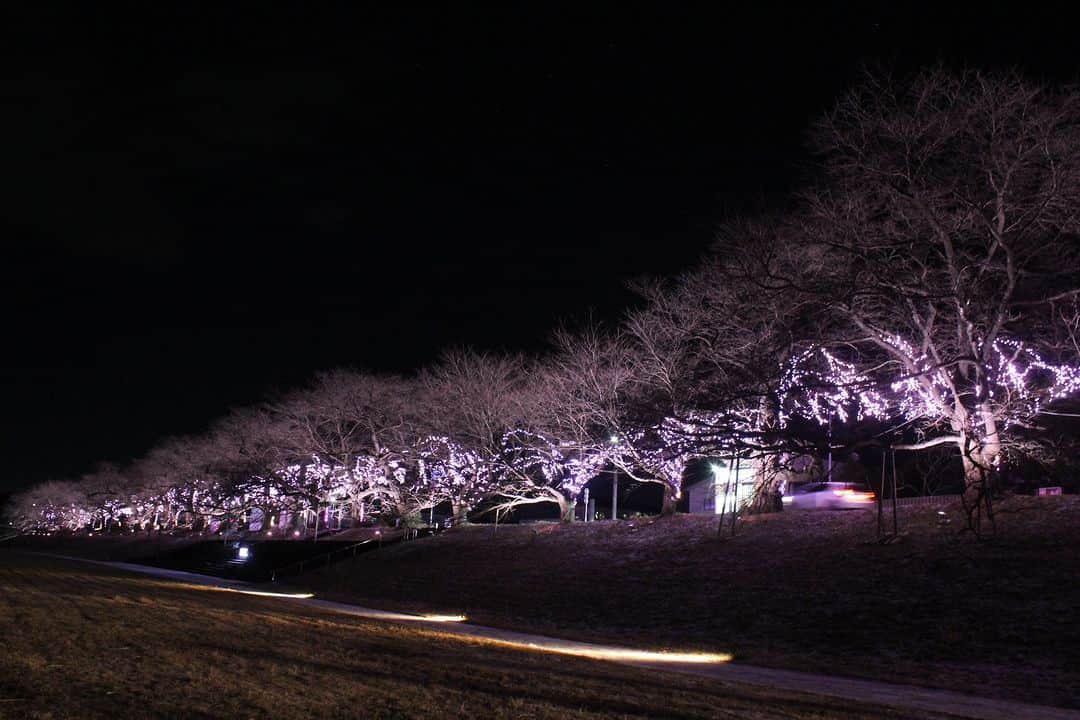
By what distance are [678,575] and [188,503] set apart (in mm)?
64767

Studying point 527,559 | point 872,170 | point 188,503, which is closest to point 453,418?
point 527,559

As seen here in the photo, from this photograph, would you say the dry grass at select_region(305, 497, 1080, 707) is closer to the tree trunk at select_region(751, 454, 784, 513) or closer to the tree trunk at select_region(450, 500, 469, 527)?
the tree trunk at select_region(751, 454, 784, 513)

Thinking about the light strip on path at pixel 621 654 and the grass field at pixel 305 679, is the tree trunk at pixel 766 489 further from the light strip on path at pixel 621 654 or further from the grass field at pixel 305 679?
the grass field at pixel 305 679

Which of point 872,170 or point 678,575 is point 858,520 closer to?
point 678,575

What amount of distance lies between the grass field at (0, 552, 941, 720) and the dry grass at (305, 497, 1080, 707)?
177 inches

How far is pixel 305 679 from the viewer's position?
859cm

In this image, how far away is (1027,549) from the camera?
16969mm

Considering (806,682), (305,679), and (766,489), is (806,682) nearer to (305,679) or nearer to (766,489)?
(305,679)

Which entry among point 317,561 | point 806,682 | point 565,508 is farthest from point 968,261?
point 317,561

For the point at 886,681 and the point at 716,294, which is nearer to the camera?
the point at 886,681

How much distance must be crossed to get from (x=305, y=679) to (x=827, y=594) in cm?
1230

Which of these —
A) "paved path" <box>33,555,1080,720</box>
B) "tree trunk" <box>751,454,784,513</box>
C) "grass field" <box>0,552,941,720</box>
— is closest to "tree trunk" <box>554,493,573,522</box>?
"tree trunk" <box>751,454,784,513</box>

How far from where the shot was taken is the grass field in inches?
279

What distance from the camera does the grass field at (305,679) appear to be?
709cm
